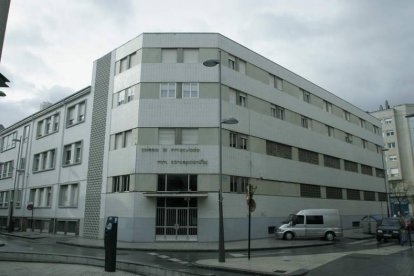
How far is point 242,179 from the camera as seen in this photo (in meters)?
28.0

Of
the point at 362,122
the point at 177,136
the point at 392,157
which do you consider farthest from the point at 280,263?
the point at 392,157

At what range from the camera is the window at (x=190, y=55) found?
27.8m

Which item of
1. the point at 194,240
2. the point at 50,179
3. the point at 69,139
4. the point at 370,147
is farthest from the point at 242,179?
the point at 370,147

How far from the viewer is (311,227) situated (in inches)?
1067

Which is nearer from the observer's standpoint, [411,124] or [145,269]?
[145,269]

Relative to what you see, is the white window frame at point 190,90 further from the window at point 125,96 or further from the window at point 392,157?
the window at point 392,157

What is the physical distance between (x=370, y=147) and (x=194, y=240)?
3352 centimetres

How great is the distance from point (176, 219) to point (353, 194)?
2543 cm

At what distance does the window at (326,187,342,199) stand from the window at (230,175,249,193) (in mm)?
13476

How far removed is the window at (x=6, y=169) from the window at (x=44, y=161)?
739 cm

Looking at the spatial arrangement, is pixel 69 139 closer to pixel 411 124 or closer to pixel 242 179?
pixel 242 179

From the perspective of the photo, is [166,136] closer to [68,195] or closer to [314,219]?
[68,195]

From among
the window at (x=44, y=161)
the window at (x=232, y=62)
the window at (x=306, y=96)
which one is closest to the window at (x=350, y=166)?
the window at (x=306, y=96)

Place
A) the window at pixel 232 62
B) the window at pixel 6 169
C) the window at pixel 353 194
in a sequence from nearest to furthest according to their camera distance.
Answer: the window at pixel 232 62 → the window at pixel 353 194 → the window at pixel 6 169
